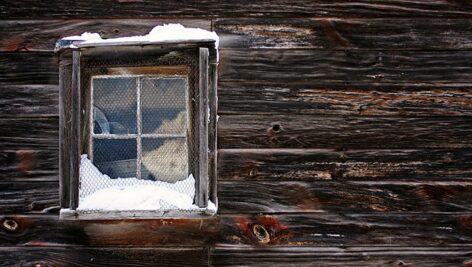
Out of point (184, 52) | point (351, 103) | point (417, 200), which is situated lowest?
point (417, 200)

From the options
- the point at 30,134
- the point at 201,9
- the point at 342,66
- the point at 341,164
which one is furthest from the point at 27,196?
the point at 342,66

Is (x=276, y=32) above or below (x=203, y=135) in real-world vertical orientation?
above

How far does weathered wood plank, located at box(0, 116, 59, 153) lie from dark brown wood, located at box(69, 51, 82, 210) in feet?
0.42

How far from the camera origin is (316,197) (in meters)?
3.12

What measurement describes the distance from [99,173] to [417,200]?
1.72 m

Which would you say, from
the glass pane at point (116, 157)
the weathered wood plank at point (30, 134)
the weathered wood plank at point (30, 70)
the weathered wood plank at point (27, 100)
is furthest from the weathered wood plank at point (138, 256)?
the weathered wood plank at point (30, 70)

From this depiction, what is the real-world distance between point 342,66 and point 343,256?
40.2 inches

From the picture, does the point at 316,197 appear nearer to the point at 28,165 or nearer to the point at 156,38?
the point at 156,38

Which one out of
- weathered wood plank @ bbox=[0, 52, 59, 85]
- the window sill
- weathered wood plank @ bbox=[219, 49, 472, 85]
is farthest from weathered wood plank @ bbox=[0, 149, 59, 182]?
weathered wood plank @ bbox=[219, 49, 472, 85]

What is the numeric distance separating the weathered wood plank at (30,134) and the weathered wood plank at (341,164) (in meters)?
0.90

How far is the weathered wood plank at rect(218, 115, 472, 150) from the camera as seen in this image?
3113mm

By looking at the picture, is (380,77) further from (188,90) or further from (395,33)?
(188,90)

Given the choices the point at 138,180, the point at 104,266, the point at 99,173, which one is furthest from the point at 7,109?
the point at 104,266

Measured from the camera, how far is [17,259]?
313 centimetres
